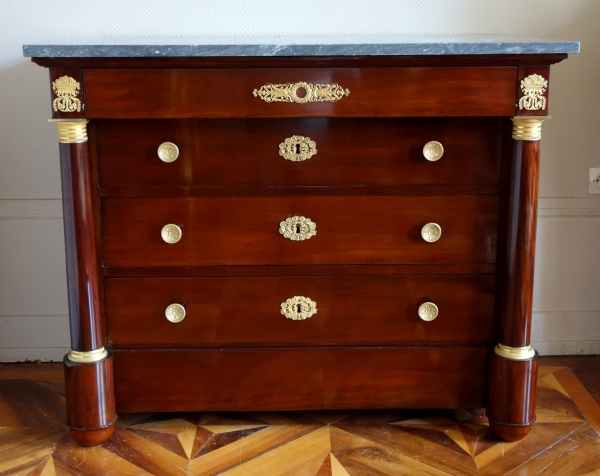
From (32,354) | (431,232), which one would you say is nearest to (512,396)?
(431,232)

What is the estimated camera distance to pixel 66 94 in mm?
1463

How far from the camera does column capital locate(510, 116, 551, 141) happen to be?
150 centimetres

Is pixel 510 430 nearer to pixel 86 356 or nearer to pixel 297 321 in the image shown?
pixel 297 321

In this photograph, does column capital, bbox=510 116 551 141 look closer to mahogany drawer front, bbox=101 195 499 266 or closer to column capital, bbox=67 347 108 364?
mahogany drawer front, bbox=101 195 499 266

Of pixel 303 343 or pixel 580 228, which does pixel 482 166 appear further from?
pixel 580 228

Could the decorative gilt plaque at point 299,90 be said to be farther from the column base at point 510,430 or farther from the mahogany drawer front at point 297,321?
the column base at point 510,430

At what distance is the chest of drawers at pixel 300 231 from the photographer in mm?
1471

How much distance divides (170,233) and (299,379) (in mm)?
466

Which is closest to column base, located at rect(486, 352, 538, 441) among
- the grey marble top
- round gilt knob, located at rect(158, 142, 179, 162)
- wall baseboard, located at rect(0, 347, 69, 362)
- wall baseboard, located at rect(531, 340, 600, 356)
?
wall baseboard, located at rect(531, 340, 600, 356)

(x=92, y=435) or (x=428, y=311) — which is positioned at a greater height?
(x=428, y=311)

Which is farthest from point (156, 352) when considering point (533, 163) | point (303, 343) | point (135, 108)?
point (533, 163)

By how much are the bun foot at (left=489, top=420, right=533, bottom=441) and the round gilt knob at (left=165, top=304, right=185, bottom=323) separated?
2.58ft

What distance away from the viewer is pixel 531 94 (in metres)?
1.49

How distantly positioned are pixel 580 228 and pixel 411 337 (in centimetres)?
79
